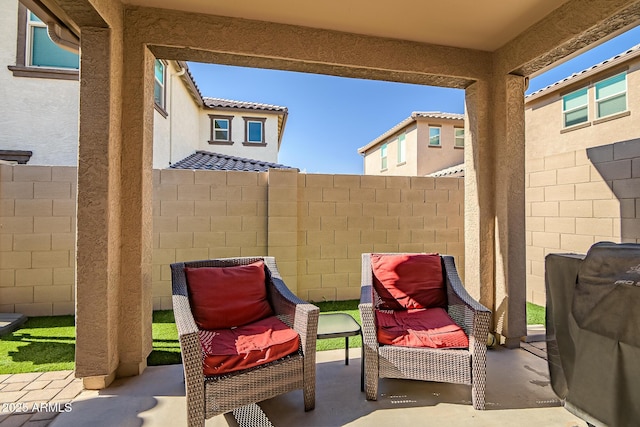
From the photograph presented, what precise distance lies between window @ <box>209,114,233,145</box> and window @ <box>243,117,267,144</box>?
2.12 ft

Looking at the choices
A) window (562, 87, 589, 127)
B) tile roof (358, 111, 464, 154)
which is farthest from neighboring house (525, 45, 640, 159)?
tile roof (358, 111, 464, 154)

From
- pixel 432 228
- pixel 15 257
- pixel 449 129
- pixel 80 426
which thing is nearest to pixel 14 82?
pixel 15 257

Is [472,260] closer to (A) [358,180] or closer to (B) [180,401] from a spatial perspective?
(A) [358,180]

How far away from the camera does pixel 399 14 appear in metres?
3.24

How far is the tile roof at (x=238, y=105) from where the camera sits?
12.5 m

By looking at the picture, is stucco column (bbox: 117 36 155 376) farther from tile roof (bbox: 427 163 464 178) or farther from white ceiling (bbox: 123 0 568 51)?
tile roof (bbox: 427 163 464 178)

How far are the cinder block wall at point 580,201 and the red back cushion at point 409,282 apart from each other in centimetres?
269

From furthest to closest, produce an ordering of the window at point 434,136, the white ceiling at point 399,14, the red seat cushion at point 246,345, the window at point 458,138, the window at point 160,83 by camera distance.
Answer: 1. the window at point 458,138
2. the window at point 434,136
3. the window at point 160,83
4. the white ceiling at point 399,14
5. the red seat cushion at point 246,345

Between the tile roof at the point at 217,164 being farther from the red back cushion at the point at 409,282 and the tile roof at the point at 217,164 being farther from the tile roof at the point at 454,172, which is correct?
the red back cushion at the point at 409,282

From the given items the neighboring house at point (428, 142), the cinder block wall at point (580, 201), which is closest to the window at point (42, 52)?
the cinder block wall at point (580, 201)

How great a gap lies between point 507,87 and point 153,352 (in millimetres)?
5118

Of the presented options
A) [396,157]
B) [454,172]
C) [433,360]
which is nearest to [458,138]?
[396,157]

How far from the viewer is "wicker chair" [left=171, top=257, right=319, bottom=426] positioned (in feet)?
7.07

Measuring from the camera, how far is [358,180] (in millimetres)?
5777
